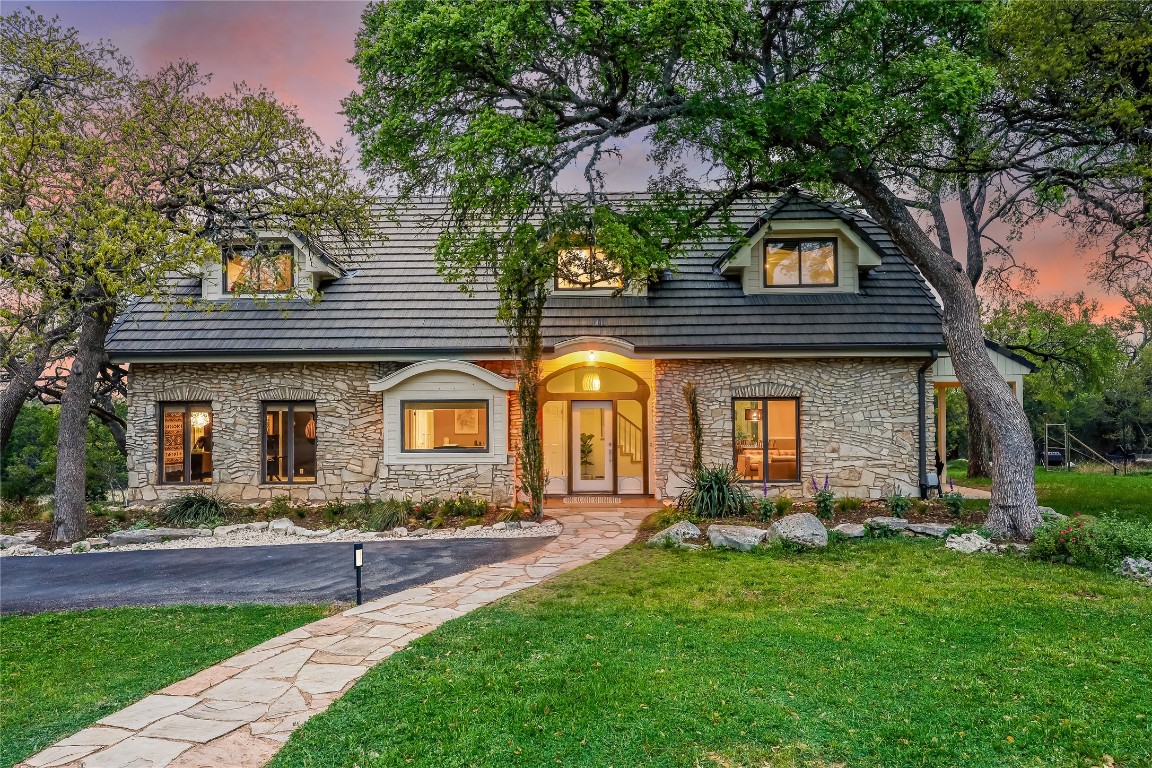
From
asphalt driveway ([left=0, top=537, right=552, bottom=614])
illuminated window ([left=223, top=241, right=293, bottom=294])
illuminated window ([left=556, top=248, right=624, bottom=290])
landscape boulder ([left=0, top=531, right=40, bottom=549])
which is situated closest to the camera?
asphalt driveway ([left=0, top=537, right=552, bottom=614])

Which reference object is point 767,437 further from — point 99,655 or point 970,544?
point 99,655

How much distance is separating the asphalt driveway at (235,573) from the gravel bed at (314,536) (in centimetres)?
30

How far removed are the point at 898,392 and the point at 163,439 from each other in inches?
580

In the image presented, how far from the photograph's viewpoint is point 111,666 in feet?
16.2

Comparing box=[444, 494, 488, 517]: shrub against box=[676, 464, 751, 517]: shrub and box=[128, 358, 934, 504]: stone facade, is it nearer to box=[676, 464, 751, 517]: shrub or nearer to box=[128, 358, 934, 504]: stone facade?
box=[128, 358, 934, 504]: stone facade

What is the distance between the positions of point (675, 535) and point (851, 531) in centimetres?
264

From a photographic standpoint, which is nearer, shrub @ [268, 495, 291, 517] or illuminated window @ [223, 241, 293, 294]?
shrub @ [268, 495, 291, 517]

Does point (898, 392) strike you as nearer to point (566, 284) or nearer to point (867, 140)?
point (867, 140)

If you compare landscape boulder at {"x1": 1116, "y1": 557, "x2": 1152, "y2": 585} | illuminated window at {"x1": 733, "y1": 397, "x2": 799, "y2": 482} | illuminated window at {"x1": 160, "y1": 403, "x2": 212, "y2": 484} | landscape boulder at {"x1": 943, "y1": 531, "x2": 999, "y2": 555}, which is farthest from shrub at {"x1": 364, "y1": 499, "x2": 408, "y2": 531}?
landscape boulder at {"x1": 1116, "y1": 557, "x2": 1152, "y2": 585}

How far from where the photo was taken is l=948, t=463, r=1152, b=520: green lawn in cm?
1079

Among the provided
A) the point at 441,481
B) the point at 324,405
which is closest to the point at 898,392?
the point at 441,481

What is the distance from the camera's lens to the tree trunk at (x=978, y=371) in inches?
345

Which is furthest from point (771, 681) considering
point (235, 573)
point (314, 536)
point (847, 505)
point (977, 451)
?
point (977, 451)

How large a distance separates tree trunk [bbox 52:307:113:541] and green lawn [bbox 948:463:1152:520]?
53.2 feet
